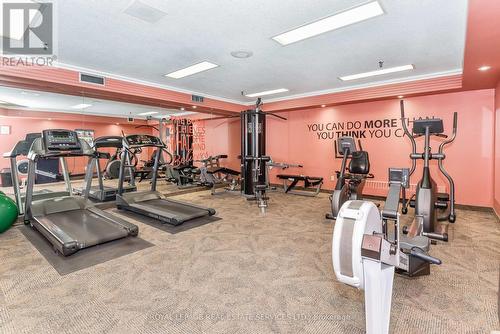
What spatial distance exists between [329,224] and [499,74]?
3.51 m

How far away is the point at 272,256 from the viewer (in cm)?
314

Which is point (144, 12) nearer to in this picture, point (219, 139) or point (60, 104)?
point (60, 104)

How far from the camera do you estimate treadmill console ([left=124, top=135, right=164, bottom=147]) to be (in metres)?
5.12

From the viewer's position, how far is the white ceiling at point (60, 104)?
14.2 ft

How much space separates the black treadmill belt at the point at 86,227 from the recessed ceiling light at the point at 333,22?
3407 mm

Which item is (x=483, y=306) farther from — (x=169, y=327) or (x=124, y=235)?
(x=124, y=235)

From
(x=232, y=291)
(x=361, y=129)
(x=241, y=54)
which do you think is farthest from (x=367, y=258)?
(x=361, y=129)

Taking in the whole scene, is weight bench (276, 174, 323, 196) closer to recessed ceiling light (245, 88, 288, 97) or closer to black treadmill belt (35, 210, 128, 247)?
recessed ceiling light (245, 88, 288, 97)

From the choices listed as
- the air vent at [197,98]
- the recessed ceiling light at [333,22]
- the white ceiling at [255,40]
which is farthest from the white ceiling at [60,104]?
the recessed ceiling light at [333,22]

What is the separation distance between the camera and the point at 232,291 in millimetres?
2393

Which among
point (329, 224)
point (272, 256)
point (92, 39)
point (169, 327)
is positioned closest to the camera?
point (169, 327)

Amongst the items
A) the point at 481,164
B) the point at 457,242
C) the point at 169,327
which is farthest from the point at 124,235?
the point at 481,164

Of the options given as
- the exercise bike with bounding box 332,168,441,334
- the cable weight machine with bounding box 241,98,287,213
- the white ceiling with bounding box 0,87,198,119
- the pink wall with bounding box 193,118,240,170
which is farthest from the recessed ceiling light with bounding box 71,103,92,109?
the exercise bike with bounding box 332,168,441,334

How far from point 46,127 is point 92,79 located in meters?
1.16
